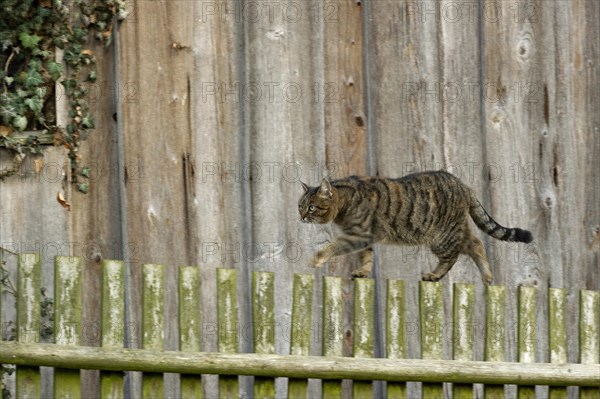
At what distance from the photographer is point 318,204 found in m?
5.24

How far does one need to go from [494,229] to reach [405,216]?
1.47 feet

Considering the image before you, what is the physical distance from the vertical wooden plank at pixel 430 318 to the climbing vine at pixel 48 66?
1.68 m

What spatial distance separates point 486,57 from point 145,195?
185cm

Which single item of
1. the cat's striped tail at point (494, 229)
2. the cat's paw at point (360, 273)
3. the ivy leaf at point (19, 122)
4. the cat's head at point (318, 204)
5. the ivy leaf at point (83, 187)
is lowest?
the cat's paw at point (360, 273)

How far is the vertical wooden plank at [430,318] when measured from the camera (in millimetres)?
4828

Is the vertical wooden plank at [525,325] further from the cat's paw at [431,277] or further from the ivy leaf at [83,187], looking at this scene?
the ivy leaf at [83,187]

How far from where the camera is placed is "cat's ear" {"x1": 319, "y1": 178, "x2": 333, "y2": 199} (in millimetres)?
5136

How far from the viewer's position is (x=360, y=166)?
18.4 ft

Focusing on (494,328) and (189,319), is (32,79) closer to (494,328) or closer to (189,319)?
(189,319)

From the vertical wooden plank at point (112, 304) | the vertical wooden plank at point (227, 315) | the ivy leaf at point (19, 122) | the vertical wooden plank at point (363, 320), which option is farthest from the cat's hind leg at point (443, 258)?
the ivy leaf at point (19, 122)

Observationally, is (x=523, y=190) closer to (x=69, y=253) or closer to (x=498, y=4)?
(x=498, y=4)

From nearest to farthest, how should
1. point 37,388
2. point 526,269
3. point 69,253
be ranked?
→ point 37,388
point 69,253
point 526,269

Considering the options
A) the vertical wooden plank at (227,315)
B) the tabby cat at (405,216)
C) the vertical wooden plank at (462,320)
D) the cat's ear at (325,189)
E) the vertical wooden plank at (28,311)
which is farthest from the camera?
the tabby cat at (405,216)

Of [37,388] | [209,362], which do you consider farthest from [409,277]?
[37,388]
